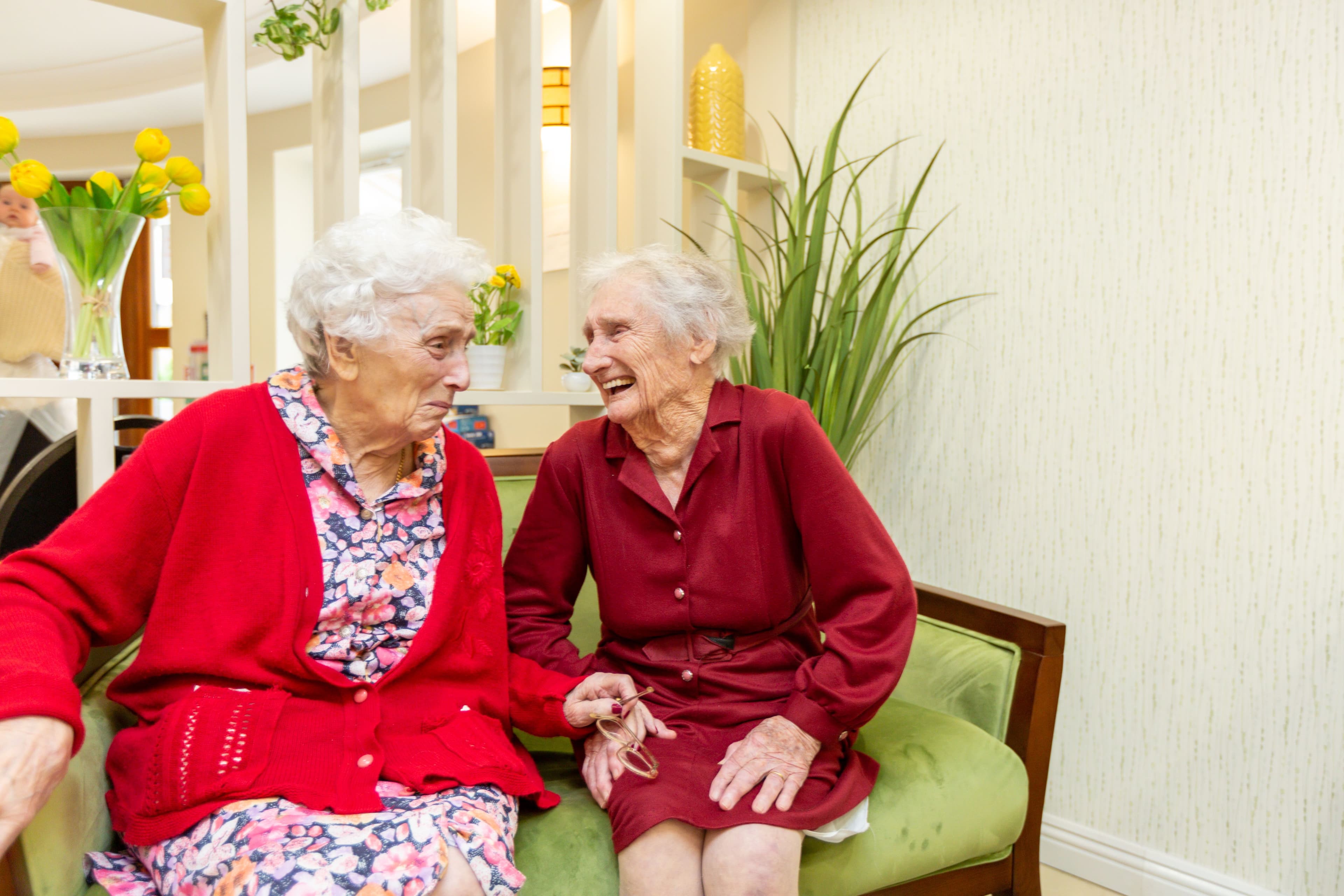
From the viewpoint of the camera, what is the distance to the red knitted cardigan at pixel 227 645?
1.15m

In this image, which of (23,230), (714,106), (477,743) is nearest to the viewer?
(477,743)

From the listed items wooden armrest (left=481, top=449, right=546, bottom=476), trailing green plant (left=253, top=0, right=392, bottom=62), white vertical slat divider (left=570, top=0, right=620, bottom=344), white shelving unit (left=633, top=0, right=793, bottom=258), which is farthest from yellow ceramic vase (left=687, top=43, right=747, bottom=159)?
wooden armrest (left=481, top=449, right=546, bottom=476)

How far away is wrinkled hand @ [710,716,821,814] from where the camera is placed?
1.29m

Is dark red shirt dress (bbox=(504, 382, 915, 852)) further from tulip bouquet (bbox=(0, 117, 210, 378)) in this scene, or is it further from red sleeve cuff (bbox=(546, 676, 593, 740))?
tulip bouquet (bbox=(0, 117, 210, 378))

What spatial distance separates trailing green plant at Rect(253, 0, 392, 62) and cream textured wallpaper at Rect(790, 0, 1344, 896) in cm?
143

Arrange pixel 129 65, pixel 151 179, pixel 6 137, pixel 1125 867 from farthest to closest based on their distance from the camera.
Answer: pixel 129 65, pixel 1125 867, pixel 151 179, pixel 6 137

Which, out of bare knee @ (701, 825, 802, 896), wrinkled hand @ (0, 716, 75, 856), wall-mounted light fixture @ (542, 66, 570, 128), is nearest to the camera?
wrinkled hand @ (0, 716, 75, 856)

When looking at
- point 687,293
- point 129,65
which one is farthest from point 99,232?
point 129,65

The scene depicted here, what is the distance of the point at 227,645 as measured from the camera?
124 centimetres

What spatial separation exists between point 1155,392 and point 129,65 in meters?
6.01

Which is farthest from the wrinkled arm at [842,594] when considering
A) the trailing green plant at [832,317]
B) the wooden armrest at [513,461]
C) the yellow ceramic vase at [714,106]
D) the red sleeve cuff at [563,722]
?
the yellow ceramic vase at [714,106]

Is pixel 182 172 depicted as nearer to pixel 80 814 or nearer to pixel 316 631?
pixel 316 631

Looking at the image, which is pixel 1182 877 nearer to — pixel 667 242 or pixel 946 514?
pixel 946 514

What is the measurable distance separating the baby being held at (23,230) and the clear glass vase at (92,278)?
42cm
